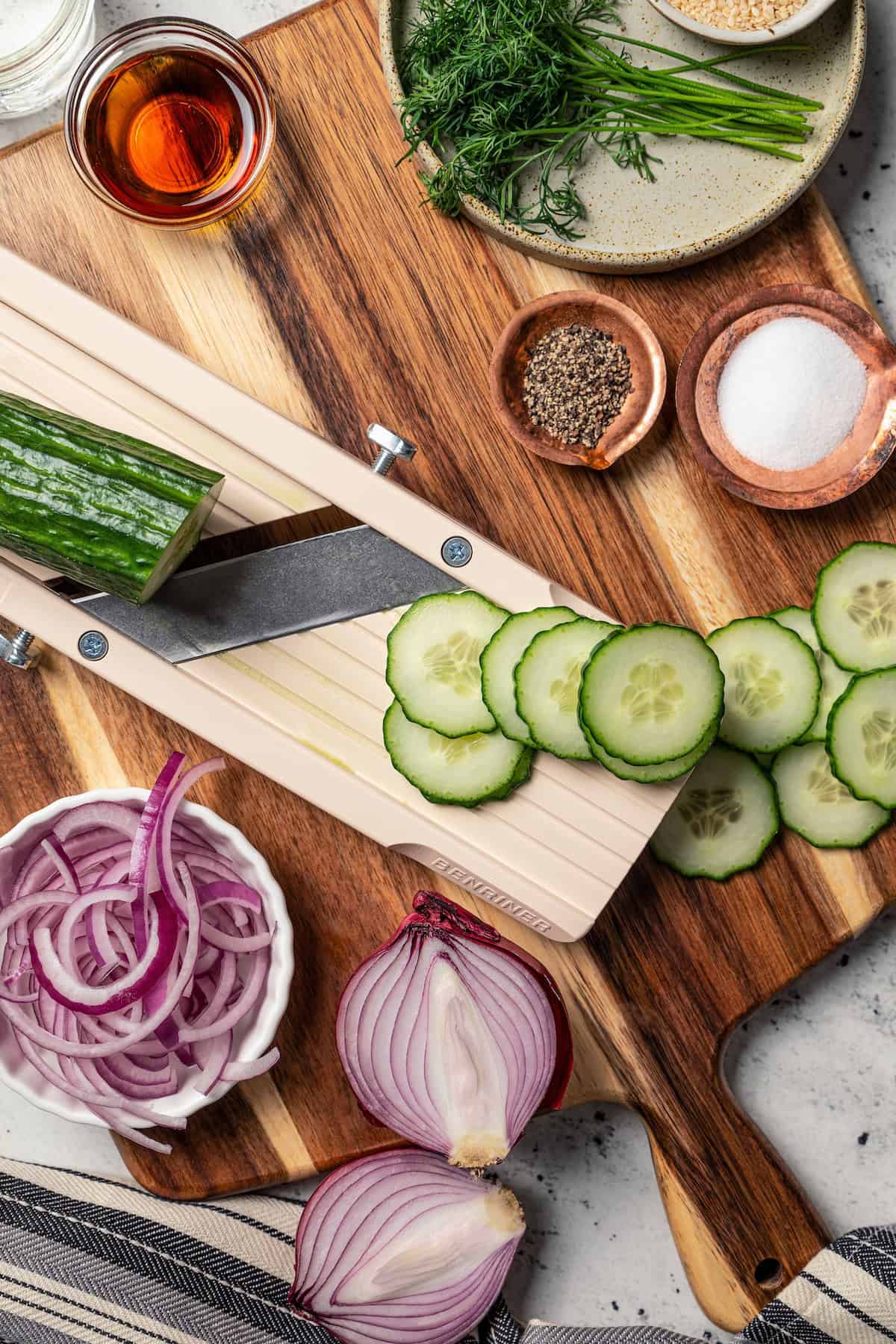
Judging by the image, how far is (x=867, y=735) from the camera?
6.48 ft

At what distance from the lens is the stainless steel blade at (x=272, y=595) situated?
1907 millimetres

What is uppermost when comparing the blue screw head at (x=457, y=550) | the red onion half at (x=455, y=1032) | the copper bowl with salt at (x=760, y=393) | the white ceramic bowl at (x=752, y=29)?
the white ceramic bowl at (x=752, y=29)

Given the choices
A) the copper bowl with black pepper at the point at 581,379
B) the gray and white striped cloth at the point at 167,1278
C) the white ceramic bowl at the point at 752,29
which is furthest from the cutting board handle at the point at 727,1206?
the white ceramic bowl at the point at 752,29

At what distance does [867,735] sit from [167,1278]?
1642 millimetres

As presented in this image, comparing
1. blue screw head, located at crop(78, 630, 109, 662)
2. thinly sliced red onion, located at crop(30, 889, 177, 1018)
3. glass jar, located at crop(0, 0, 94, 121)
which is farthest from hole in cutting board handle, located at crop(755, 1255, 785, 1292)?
glass jar, located at crop(0, 0, 94, 121)

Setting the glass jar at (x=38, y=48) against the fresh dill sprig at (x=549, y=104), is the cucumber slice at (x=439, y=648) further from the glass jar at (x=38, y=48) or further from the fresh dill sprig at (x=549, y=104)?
the glass jar at (x=38, y=48)

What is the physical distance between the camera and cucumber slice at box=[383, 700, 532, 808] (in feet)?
6.16

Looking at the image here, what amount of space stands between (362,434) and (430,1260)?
1517 mm

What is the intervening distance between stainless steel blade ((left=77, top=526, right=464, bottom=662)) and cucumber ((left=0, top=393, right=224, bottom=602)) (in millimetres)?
143

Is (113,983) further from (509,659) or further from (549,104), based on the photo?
(549,104)

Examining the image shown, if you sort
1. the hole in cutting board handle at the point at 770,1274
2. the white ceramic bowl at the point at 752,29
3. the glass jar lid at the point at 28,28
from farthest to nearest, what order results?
the glass jar lid at the point at 28,28 < the hole in cutting board handle at the point at 770,1274 < the white ceramic bowl at the point at 752,29

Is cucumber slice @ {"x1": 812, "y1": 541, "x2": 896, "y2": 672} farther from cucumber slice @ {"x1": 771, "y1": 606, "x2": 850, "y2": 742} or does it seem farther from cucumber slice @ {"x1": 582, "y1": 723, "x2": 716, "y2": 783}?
cucumber slice @ {"x1": 582, "y1": 723, "x2": 716, "y2": 783}

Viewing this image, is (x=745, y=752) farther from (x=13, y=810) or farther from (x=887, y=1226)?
(x=13, y=810)

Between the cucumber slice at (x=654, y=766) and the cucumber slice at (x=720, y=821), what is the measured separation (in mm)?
236
